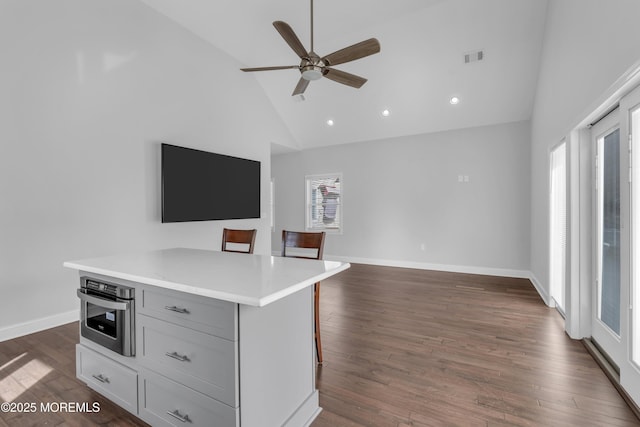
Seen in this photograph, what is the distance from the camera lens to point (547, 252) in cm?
384

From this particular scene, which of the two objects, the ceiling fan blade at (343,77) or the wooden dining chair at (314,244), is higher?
the ceiling fan blade at (343,77)

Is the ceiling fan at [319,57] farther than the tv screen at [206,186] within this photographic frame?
No

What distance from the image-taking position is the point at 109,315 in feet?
5.62

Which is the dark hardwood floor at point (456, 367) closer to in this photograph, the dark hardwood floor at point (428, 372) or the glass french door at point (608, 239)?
the dark hardwood floor at point (428, 372)

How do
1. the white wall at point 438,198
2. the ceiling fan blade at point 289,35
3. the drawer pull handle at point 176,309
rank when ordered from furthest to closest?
1. the white wall at point 438,198
2. the ceiling fan blade at point 289,35
3. the drawer pull handle at point 176,309

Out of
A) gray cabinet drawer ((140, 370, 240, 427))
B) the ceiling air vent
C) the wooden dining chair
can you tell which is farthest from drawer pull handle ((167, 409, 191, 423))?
the ceiling air vent

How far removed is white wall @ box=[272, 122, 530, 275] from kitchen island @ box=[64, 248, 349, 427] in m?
4.71

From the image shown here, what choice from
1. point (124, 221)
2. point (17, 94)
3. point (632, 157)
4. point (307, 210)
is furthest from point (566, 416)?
point (307, 210)

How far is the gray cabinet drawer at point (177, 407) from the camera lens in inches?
51.6

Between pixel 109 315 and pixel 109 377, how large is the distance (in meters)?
0.40

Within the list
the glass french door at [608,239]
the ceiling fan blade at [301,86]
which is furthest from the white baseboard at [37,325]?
the glass french door at [608,239]

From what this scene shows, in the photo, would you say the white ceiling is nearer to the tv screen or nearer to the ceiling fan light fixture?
the ceiling fan light fixture

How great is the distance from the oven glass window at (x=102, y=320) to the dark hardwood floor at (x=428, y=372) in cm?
50

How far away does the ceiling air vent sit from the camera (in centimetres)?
429
